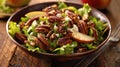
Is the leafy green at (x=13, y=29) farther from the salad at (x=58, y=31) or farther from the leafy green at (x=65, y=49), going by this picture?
the leafy green at (x=65, y=49)

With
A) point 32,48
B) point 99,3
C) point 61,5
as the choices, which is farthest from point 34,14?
point 99,3

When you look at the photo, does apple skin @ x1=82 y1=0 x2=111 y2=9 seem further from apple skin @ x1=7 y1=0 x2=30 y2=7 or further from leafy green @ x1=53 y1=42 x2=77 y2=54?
leafy green @ x1=53 y1=42 x2=77 y2=54

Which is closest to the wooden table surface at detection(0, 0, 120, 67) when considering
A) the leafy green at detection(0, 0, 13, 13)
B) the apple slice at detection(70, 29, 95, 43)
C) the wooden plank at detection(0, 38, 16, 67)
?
the wooden plank at detection(0, 38, 16, 67)

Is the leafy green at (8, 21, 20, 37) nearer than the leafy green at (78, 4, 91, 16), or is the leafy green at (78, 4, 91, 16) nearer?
the leafy green at (8, 21, 20, 37)

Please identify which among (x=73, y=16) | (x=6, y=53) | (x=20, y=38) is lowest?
(x=6, y=53)

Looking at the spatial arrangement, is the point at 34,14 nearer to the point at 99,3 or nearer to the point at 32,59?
the point at 32,59

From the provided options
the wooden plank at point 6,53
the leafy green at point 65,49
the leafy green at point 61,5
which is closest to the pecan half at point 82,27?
the leafy green at point 65,49

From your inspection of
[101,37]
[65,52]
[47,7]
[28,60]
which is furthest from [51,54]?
[47,7]
